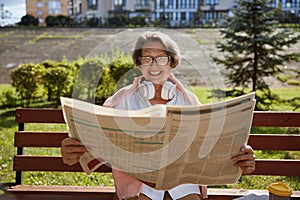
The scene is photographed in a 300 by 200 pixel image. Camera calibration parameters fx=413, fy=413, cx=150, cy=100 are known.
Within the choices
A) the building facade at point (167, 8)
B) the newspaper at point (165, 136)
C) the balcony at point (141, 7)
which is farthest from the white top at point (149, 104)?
the balcony at point (141, 7)

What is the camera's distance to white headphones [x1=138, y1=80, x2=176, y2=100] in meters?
1.75

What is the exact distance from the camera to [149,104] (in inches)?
68.6

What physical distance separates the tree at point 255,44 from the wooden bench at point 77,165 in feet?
15.1

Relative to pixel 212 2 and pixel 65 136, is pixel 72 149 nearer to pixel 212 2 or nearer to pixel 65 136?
pixel 65 136

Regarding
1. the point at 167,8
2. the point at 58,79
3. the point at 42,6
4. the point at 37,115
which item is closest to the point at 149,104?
the point at 37,115

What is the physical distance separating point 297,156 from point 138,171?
282 centimetres

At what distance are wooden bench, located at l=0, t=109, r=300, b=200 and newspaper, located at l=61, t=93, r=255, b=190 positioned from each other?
818 mm

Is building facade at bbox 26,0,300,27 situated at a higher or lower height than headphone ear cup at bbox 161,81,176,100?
higher

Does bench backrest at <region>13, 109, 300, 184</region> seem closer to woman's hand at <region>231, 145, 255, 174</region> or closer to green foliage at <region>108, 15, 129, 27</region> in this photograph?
woman's hand at <region>231, 145, 255, 174</region>

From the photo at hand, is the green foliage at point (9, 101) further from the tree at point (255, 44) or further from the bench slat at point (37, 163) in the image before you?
the bench slat at point (37, 163)

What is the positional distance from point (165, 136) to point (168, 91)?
0.57 m

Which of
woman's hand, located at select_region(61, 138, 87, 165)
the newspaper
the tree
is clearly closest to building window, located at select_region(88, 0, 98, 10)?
the tree

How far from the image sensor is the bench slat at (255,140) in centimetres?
217

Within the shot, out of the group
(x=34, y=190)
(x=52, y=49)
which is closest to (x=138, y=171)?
(x=34, y=190)
